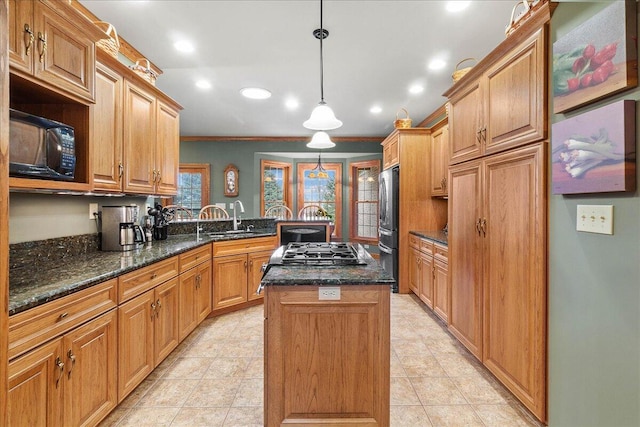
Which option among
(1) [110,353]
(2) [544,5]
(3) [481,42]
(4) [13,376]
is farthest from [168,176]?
(3) [481,42]

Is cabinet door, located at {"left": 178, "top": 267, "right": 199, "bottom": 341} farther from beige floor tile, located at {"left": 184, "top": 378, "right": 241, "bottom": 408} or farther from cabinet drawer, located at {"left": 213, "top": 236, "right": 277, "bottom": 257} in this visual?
beige floor tile, located at {"left": 184, "top": 378, "right": 241, "bottom": 408}

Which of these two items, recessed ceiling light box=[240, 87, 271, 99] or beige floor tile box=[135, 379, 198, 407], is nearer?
beige floor tile box=[135, 379, 198, 407]

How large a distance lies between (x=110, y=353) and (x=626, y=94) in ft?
8.94

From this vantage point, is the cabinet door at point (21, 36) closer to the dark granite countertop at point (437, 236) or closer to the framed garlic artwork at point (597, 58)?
the framed garlic artwork at point (597, 58)

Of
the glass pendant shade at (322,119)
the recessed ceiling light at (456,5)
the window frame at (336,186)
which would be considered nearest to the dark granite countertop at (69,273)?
the glass pendant shade at (322,119)

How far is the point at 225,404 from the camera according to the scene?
71.9 inches

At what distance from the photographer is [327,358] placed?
4.65 feet

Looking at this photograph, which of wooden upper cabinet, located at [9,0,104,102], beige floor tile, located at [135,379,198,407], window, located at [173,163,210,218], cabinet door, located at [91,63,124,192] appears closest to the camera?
wooden upper cabinet, located at [9,0,104,102]

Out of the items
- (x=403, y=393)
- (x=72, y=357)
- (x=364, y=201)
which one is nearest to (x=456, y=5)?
(x=403, y=393)

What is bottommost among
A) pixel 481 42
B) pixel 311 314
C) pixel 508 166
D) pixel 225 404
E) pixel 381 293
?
pixel 225 404

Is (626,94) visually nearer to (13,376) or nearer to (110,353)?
(13,376)

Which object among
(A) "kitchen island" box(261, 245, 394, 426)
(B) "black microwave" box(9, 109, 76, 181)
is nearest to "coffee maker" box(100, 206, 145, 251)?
(B) "black microwave" box(9, 109, 76, 181)

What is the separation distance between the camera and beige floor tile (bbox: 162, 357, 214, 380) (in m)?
2.12

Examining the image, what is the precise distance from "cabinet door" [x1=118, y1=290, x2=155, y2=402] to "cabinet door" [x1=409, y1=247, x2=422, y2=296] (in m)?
2.96
